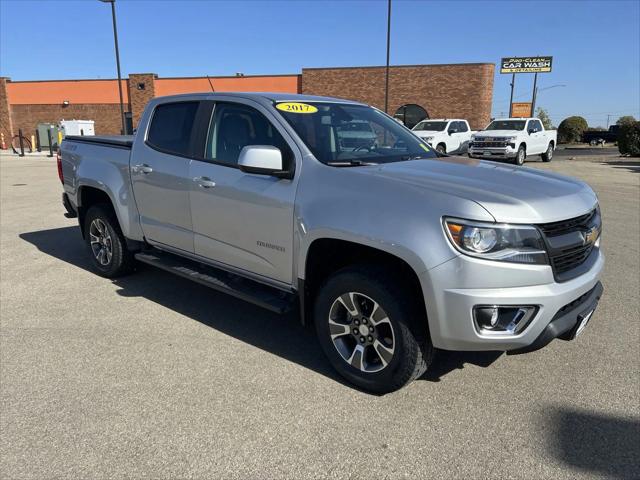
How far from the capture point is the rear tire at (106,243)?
208 inches

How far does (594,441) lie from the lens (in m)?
2.75

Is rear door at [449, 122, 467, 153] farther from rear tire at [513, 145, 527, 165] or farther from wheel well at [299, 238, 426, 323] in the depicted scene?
wheel well at [299, 238, 426, 323]

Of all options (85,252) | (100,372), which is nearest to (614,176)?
(85,252)

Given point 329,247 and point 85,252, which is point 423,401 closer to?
point 329,247

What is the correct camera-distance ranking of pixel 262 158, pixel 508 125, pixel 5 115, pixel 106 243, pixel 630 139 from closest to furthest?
pixel 262 158 < pixel 106 243 < pixel 508 125 < pixel 630 139 < pixel 5 115

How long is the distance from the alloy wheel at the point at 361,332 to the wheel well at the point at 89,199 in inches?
133

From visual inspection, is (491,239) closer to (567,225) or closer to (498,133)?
(567,225)

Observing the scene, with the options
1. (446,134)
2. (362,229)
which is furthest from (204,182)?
(446,134)

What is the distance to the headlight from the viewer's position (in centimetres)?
262

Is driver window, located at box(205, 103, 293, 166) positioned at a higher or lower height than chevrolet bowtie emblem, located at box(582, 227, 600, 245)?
higher

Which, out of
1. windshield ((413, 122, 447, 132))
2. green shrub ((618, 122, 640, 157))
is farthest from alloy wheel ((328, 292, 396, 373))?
green shrub ((618, 122, 640, 157))

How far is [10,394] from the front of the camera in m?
3.21

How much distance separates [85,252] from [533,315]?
19.6 feet

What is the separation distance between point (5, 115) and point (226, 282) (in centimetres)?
4382
